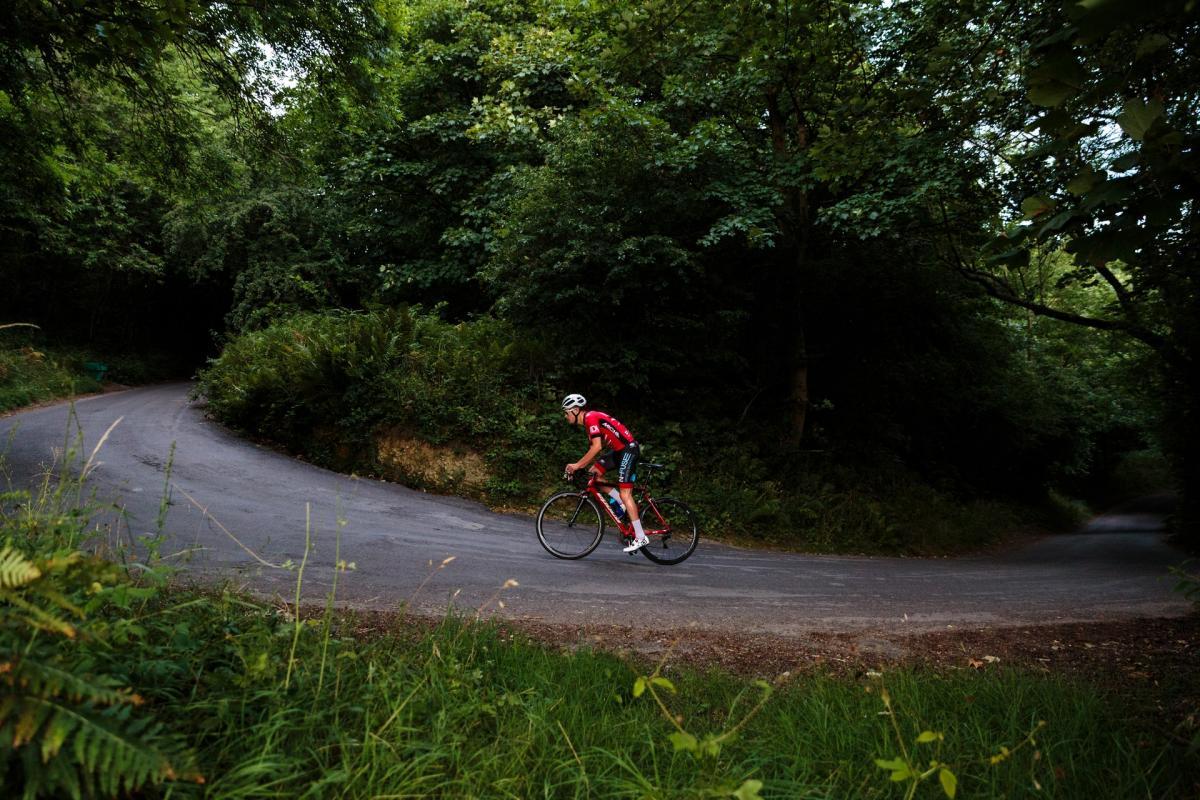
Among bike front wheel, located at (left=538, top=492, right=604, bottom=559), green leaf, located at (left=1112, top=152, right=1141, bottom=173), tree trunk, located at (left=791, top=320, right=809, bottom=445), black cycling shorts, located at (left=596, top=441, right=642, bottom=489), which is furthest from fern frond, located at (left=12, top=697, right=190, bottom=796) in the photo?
tree trunk, located at (left=791, top=320, right=809, bottom=445)

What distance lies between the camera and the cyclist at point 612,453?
761 cm

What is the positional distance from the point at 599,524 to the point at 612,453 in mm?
910

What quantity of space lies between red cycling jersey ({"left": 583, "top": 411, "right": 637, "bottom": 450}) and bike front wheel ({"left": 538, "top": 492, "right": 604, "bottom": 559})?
0.77m

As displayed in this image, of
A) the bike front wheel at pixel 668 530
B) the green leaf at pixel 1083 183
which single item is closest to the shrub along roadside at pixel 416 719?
the green leaf at pixel 1083 183

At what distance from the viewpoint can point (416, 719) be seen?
8.53 feet

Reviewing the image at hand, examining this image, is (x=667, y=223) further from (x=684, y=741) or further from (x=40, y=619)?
(x=40, y=619)

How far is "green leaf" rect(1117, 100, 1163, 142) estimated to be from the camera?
7.70 feet

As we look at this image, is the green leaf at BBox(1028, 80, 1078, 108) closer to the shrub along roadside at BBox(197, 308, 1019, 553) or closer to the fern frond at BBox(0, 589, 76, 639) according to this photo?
the fern frond at BBox(0, 589, 76, 639)

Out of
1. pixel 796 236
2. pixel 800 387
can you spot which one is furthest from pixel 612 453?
pixel 796 236

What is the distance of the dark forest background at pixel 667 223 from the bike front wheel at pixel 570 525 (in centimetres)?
284

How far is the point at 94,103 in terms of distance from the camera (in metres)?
9.95

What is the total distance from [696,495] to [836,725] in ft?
27.0

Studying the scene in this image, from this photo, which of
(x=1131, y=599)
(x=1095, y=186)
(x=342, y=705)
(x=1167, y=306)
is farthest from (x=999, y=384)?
(x=342, y=705)

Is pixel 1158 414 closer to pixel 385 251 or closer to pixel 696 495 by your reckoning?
pixel 696 495
